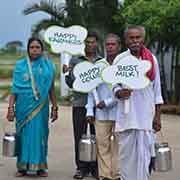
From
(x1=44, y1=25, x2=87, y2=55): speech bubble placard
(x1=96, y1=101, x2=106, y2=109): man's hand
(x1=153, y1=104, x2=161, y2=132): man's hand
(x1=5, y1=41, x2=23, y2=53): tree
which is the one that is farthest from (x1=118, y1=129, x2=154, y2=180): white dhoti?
(x1=5, y1=41, x2=23, y2=53): tree

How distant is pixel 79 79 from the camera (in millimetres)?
6543

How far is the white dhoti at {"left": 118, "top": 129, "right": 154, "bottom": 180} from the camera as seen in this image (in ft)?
18.0

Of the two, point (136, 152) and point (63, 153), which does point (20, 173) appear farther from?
point (136, 152)

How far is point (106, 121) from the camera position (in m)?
6.61

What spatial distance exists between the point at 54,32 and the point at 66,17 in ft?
38.6

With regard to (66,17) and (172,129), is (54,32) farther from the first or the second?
(66,17)

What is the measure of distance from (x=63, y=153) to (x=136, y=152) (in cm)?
366

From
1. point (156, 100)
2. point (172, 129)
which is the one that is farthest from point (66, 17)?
point (156, 100)

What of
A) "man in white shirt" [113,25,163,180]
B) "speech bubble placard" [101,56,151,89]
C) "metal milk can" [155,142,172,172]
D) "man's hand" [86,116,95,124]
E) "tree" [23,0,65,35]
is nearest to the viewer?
"speech bubble placard" [101,56,151,89]

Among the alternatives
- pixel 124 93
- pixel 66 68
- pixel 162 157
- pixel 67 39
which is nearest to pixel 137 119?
pixel 124 93

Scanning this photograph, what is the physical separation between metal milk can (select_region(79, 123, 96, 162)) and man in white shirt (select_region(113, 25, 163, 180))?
1112 millimetres

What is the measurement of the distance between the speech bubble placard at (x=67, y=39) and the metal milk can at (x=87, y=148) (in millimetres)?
1032

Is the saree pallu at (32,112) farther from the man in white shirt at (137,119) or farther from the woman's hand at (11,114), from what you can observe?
the man in white shirt at (137,119)

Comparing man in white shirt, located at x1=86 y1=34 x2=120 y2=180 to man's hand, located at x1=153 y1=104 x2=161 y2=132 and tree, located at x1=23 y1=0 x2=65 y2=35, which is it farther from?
tree, located at x1=23 y1=0 x2=65 y2=35
